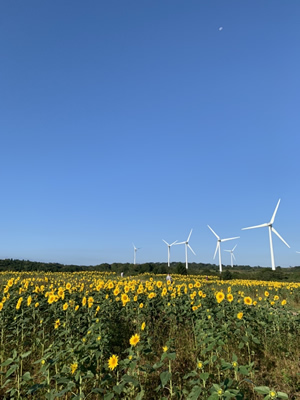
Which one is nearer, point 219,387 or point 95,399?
point 219,387

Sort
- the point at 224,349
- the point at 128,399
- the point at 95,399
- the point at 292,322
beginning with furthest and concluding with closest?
the point at 292,322, the point at 224,349, the point at 95,399, the point at 128,399

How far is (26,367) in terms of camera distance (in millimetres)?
5566

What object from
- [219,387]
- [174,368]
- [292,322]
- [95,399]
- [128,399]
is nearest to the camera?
[219,387]

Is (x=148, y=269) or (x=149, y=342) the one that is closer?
(x=149, y=342)

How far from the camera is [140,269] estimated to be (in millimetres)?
55094

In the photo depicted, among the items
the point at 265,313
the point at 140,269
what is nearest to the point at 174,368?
the point at 265,313

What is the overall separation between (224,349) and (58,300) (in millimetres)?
4705

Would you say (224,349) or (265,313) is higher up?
(265,313)

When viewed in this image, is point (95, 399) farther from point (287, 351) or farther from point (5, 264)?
point (5, 264)

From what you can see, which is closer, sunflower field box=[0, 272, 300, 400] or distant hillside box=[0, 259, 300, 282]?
sunflower field box=[0, 272, 300, 400]

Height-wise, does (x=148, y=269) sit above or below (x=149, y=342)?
below

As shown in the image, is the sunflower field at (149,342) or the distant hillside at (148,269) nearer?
the sunflower field at (149,342)

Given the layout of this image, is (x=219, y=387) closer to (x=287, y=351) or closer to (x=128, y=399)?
(x=128, y=399)

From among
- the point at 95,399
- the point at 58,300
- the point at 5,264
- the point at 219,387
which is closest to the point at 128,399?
the point at 95,399
